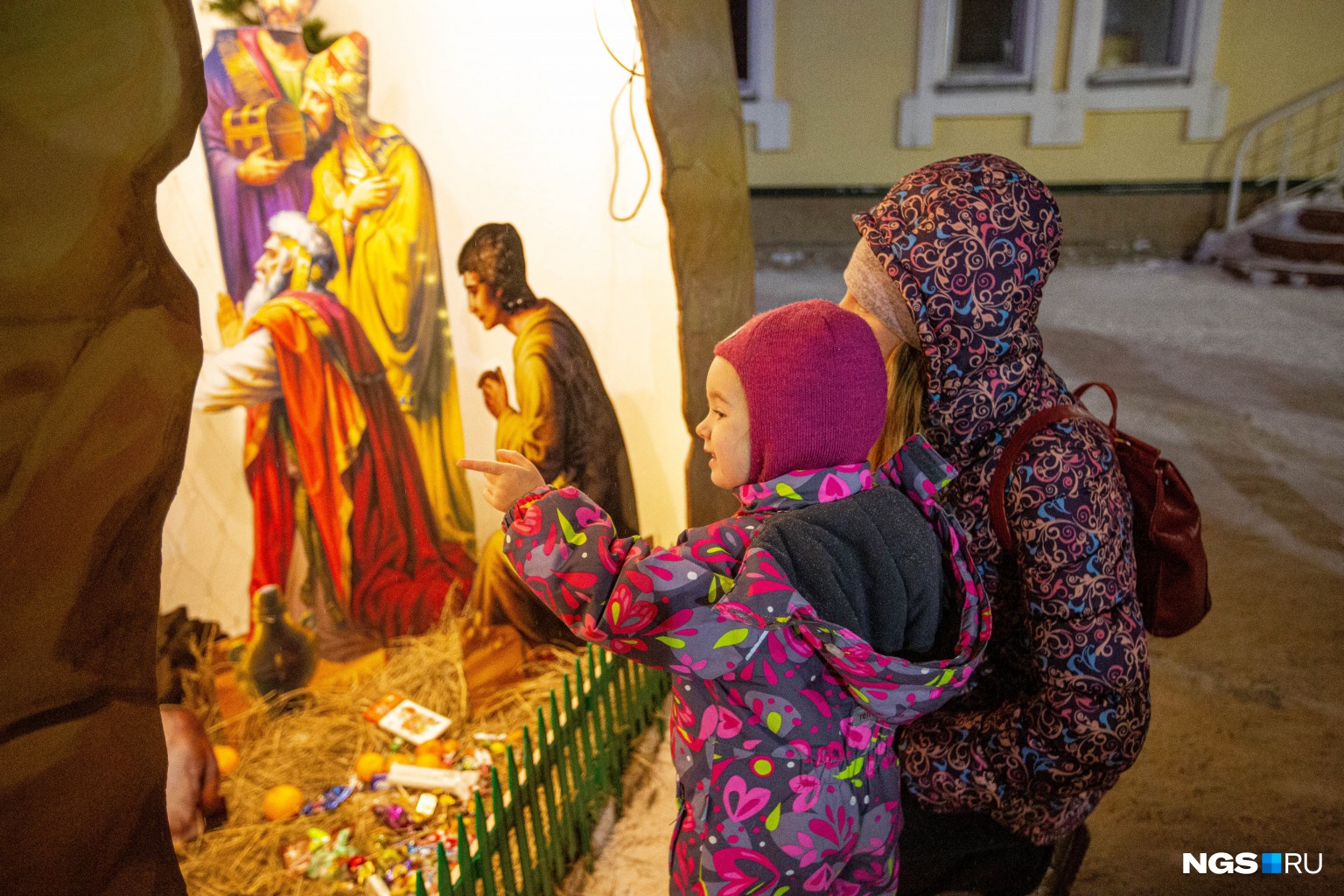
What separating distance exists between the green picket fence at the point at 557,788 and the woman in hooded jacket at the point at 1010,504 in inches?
35.6

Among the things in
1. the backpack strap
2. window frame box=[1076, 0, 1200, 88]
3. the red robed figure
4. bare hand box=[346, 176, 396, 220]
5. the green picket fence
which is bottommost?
the green picket fence

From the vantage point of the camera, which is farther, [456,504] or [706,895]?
[456,504]

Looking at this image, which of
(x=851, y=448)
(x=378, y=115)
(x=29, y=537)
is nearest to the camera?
(x=29, y=537)

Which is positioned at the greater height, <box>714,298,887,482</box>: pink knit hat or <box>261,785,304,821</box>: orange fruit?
<box>714,298,887,482</box>: pink knit hat

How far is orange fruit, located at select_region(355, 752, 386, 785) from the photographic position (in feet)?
9.41

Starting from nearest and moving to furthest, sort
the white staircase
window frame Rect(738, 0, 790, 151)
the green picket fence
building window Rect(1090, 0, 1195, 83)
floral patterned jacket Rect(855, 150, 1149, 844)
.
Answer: floral patterned jacket Rect(855, 150, 1149, 844) < the green picket fence < the white staircase < building window Rect(1090, 0, 1195, 83) < window frame Rect(738, 0, 790, 151)

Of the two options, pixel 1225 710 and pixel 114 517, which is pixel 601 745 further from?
pixel 1225 710

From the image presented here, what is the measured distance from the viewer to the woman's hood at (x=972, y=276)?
1.63 metres

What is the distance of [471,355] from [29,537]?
2.22 m

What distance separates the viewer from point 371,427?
3.16 meters

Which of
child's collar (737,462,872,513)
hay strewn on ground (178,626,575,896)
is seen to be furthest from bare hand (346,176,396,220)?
child's collar (737,462,872,513)

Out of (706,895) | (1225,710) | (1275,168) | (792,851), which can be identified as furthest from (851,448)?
(1275,168)

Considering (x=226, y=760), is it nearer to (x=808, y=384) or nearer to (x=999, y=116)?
(x=808, y=384)

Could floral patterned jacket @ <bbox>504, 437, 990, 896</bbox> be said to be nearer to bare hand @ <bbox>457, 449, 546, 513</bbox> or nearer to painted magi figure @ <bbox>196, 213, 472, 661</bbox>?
bare hand @ <bbox>457, 449, 546, 513</bbox>
